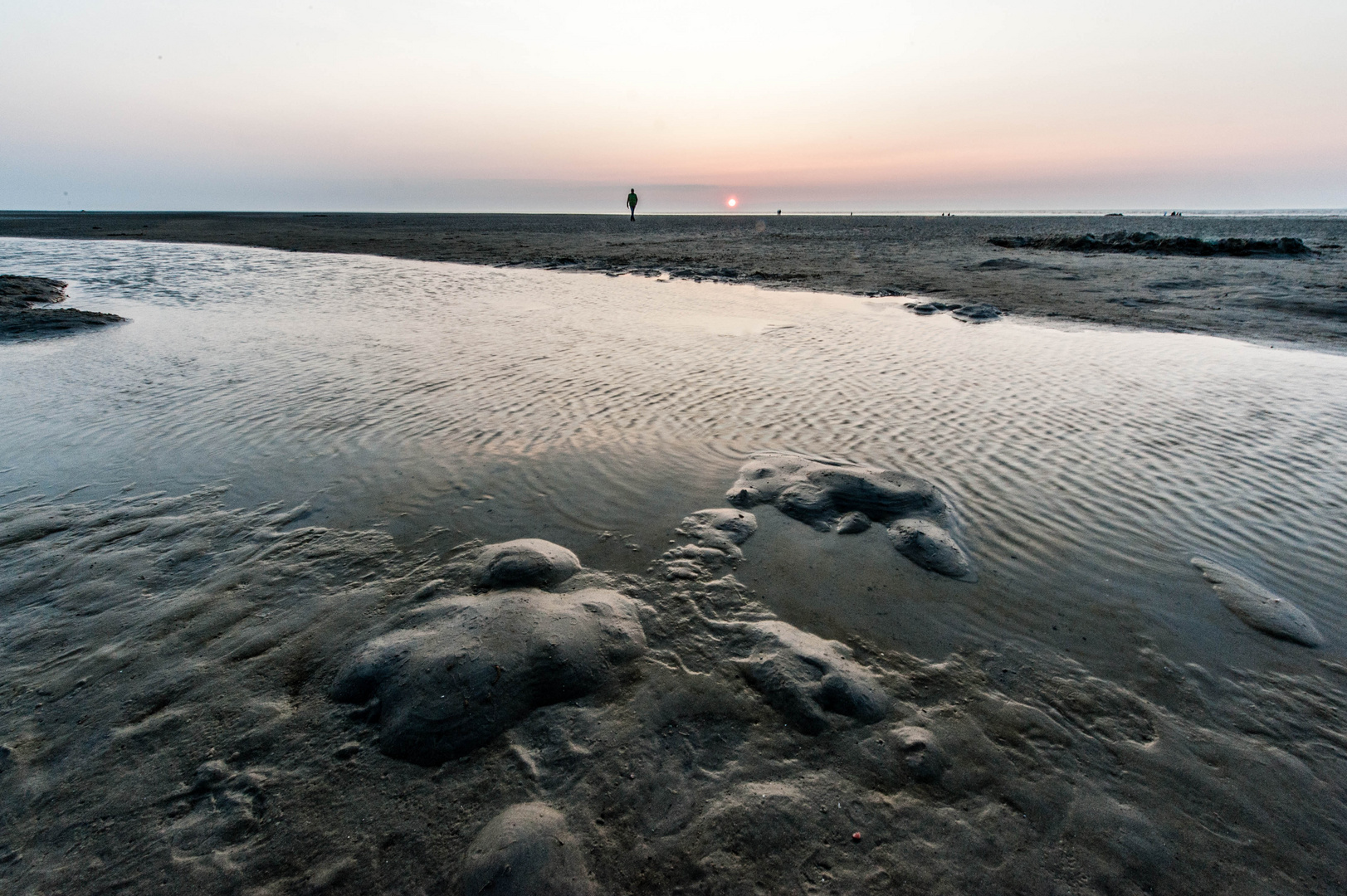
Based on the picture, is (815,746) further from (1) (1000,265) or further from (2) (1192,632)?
(1) (1000,265)

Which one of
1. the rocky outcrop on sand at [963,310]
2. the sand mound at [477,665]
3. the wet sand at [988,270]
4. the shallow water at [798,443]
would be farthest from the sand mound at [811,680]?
the wet sand at [988,270]

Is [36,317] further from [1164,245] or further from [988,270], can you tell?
[1164,245]

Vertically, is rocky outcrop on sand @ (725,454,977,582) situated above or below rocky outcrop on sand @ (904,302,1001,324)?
below

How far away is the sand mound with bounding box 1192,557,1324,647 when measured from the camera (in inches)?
164

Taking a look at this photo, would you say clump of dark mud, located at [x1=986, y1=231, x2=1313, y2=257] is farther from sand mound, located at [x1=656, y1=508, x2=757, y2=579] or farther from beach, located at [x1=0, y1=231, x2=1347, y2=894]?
sand mound, located at [x1=656, y1=508, x2=757, y2=579]

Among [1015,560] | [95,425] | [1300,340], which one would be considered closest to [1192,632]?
[1015,560]

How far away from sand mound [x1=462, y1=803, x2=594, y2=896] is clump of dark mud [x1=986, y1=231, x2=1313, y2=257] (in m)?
39.6

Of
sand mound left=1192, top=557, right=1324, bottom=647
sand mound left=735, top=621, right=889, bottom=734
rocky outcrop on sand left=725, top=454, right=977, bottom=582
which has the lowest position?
sand mound left=735, top=621, right=889, bottom=734

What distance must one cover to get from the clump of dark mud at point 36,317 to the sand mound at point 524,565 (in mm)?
14200

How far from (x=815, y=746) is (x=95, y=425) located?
9.39 metres

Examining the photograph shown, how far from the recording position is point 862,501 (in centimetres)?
574

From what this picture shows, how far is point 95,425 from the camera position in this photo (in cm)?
727

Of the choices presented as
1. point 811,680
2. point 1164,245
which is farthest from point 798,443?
point 1164,245

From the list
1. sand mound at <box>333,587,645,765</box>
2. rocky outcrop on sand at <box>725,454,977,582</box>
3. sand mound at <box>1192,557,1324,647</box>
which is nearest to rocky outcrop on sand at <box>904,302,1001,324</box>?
rocky outcrop on sand at <box>725,454,977,582</box>
